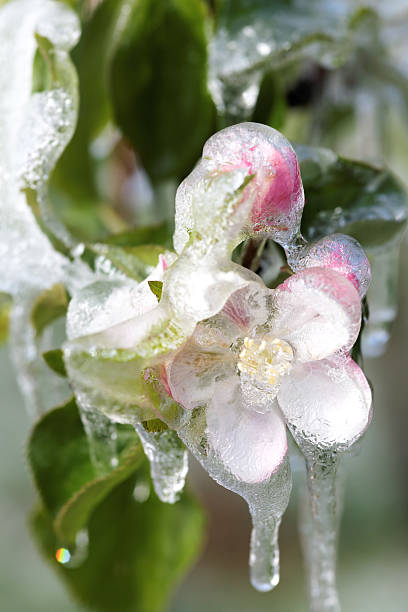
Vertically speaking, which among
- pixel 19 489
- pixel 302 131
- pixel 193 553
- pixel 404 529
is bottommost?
pixel 404 529

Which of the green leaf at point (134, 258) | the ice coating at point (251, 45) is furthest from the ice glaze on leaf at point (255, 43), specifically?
the green leaf at point (134, 258)

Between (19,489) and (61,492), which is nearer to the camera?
(61,492)

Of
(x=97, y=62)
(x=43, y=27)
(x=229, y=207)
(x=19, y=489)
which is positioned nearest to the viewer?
(x=229, y=207)

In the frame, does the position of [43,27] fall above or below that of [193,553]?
above

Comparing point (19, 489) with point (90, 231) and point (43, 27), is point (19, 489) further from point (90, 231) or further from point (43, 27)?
point (43, 27)

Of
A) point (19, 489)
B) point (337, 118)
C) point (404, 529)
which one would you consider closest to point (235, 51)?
point (337, 118)

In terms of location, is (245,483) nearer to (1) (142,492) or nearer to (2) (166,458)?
(2) (166,458)

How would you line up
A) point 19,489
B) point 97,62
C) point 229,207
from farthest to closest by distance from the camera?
point 19,489 < point 97,62 < point 229,207
